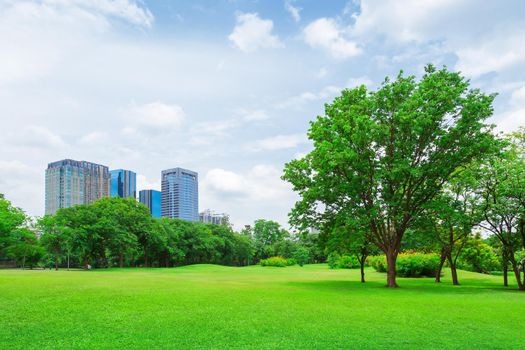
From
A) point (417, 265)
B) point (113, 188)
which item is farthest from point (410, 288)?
point (113, 188)

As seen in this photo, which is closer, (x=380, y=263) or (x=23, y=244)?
(x=380, y=263)

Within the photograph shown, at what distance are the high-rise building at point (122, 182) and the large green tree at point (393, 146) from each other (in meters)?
130

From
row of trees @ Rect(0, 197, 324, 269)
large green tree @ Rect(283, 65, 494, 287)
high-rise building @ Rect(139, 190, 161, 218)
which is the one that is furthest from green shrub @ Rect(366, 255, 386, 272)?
high-rise building @ Rect(139, 190, 161, 218)

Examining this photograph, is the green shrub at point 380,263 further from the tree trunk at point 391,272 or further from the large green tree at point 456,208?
the tree trunk at point 391,272

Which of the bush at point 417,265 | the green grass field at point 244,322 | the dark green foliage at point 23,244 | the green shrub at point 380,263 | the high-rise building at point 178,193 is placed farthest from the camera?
the high-rise building at point 178,193

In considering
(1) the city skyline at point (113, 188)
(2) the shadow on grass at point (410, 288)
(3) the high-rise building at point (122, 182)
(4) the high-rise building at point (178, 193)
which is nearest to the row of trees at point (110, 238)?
(2) the shadow on grass at point (410, 288)

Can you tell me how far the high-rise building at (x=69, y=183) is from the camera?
10112 centimetres

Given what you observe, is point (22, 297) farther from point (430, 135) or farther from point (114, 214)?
point (114, 214)

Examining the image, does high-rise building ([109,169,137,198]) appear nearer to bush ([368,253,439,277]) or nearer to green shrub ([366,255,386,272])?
green shrub ([366,255,386,272])

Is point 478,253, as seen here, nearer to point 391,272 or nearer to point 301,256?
point 391,272

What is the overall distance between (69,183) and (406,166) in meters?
98.2

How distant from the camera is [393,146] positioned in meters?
23.2

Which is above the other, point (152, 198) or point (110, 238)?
point (152, 198)

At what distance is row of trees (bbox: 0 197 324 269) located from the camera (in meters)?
48.4
